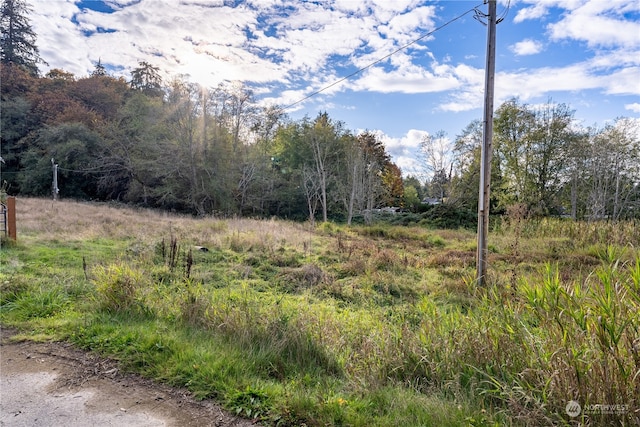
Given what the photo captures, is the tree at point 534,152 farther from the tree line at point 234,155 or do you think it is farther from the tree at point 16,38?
the tree at point 16,38

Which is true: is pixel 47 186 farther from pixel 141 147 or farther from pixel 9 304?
pixel 9 304

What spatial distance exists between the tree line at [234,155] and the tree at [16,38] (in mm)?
114

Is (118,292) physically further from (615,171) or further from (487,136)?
(615,171)

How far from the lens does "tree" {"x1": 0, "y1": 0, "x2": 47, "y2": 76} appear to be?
1364 inches

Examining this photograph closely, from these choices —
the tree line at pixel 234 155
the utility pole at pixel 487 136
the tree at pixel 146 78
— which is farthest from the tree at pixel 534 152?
the tree at pixel 146 78

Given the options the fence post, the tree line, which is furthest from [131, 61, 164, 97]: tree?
the fence post

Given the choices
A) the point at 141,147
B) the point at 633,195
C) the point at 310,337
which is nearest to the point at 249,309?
the point at 310,337

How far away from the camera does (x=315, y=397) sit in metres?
2.39

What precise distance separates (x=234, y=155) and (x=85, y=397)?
2794 cm

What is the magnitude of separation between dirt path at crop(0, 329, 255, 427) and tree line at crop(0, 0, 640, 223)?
22.4 metres

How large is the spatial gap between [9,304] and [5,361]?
1661mm

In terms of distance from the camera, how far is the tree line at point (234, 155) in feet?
75.8

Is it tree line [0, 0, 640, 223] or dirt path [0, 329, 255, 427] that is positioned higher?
tree line [0, 0, 640, 223]

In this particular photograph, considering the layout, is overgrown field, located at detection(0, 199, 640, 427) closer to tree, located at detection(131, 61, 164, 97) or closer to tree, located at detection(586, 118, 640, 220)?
tree, located at detection(586, 118, 640, 220)
